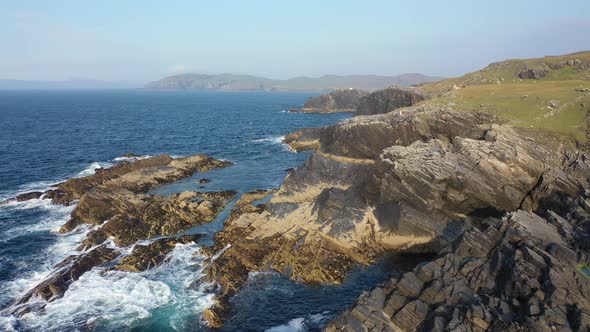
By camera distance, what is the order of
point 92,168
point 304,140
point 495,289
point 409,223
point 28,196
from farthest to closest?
point 304,140
point 92,168
point 28,196
point 409,223
point 495,289

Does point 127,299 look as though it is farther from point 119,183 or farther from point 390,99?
point 390,99

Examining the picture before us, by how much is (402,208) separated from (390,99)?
72.8 metres

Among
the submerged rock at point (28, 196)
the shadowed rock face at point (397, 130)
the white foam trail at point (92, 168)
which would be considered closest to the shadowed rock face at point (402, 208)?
the shadowed rock face at point (397, 130)

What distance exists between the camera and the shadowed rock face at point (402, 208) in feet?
124

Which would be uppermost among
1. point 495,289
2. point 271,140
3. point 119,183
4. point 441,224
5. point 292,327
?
point 119,183

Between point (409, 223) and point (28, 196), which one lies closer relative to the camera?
point (409, 223)

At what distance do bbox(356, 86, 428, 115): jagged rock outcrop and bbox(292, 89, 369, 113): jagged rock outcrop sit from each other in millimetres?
47909

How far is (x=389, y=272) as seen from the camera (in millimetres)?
36875

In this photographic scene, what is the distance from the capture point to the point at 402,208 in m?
41.3

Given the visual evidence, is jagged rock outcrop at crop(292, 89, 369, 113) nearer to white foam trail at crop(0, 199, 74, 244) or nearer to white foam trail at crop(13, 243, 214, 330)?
white foam trail at crop(0, 199, 74, 244)

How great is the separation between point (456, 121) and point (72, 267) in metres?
46.1

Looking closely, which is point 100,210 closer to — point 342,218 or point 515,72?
point 342,218

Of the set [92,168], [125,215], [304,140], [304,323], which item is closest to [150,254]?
[125,215]

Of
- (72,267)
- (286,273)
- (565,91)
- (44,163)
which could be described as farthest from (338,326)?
(44,163)
